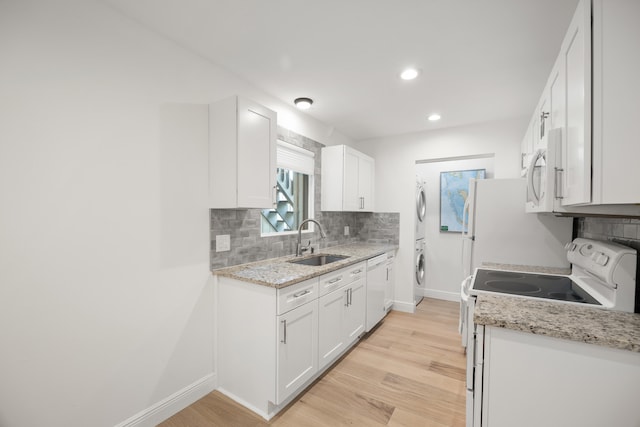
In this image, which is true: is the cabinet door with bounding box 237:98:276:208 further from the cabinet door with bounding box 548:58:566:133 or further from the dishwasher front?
the cabinet door with bounding box 548:58:566:133

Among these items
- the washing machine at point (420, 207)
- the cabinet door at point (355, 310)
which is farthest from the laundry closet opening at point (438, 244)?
the cabinet door at point (355, 310)

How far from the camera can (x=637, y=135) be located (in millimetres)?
923

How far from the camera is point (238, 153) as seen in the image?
196cm

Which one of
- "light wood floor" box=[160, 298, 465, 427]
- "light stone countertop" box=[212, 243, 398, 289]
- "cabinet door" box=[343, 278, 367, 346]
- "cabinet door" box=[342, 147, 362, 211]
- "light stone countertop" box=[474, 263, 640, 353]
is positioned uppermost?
"cabinet door" box=[342, 147, 362, 211]

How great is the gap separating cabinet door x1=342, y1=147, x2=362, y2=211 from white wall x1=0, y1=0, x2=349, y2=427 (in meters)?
1.78

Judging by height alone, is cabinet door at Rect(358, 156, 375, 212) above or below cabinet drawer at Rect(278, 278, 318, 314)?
above

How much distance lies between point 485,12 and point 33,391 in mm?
3041

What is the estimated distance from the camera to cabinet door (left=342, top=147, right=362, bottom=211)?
3409 mm

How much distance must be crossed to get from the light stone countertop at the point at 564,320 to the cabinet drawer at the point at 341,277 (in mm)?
1159

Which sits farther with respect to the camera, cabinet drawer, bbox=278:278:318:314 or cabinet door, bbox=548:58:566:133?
cabinet drawer, bbox=278:278:318:314

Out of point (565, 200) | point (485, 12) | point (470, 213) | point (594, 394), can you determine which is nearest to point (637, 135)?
point (565, 200)

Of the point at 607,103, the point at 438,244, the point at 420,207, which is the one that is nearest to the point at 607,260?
the point at 607,103

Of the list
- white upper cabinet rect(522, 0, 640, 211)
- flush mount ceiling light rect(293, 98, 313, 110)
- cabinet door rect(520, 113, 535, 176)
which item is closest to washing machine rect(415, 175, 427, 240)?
cabinet door rect(520, 113, 535, 176)

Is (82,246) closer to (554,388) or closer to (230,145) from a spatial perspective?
(230,145)
